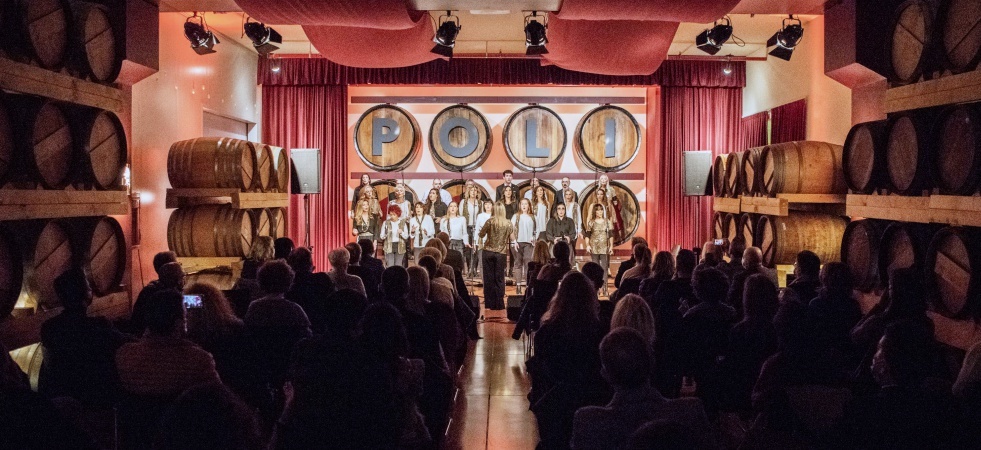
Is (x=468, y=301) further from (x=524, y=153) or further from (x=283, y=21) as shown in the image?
(x=524, y=153)

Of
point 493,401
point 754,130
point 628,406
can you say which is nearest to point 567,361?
point 628,406

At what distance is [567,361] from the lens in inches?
130

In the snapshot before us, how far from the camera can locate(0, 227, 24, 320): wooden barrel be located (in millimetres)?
4270

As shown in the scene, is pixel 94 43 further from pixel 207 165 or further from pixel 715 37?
pixel 715 37

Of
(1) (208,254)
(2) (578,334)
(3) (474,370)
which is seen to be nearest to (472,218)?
(1) (208,254)

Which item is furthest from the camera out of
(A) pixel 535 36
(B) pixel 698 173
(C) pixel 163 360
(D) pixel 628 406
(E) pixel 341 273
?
(B) pixel 698 173

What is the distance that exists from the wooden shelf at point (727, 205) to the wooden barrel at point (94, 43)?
239 inches

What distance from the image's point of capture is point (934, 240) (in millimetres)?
4559

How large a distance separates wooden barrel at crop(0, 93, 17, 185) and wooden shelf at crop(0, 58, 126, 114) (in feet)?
0.46

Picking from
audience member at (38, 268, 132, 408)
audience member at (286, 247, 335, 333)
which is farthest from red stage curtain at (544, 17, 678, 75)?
audience member at (38, 268, 132, 408)

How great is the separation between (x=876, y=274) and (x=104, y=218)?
17.7 feet

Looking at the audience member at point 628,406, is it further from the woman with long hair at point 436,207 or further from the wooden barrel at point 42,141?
the woman with long hair at point 436,207

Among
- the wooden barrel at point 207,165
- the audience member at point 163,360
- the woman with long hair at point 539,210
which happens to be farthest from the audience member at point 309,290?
the woman with long hair at point 539,210

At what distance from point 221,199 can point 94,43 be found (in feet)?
11.0
